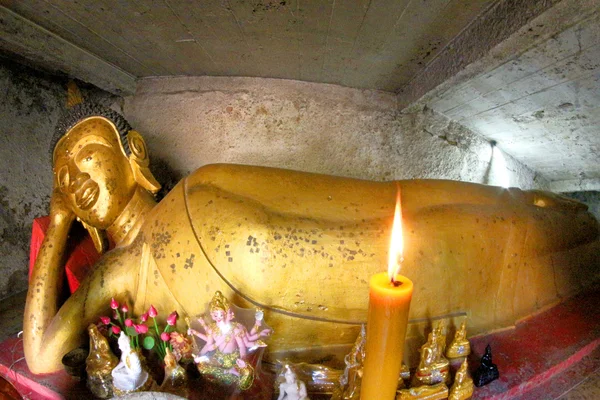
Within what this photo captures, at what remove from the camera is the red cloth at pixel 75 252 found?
1506mm

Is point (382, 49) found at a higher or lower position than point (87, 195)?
higher

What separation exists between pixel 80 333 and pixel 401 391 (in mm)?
1106

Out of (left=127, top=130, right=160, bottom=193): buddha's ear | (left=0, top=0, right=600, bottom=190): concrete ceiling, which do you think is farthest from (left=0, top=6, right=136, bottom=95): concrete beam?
(left=127, top=130, right=160, bottom=193): buddha's ear

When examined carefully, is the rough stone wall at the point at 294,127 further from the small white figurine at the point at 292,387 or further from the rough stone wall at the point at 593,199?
the small white figurine at the point at 292,387

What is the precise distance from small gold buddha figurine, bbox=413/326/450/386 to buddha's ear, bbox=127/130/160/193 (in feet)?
3.96

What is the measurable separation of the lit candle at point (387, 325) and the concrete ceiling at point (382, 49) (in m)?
1.05

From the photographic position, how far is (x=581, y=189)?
2363 mm

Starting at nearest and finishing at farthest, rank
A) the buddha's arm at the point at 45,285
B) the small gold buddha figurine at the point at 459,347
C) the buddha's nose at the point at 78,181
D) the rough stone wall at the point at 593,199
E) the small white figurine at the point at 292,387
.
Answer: the small white figurine at the point at 292,387, the small gold buddha figurine at the point at 459,347, the buddha's arm at the point at 45,285, the buddha's nose at the point at 78,181, the rough stone wall at the point at 593,199

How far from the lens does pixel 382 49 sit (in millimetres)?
1634

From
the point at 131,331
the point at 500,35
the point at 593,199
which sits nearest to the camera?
the point at 131,331

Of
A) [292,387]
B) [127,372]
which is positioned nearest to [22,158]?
[127,372]

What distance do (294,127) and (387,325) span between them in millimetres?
1765

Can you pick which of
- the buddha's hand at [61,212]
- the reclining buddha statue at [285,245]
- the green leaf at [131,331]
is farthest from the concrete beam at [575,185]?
the buddha's hand at [61,212]

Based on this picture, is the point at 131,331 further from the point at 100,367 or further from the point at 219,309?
the point at 219,309
